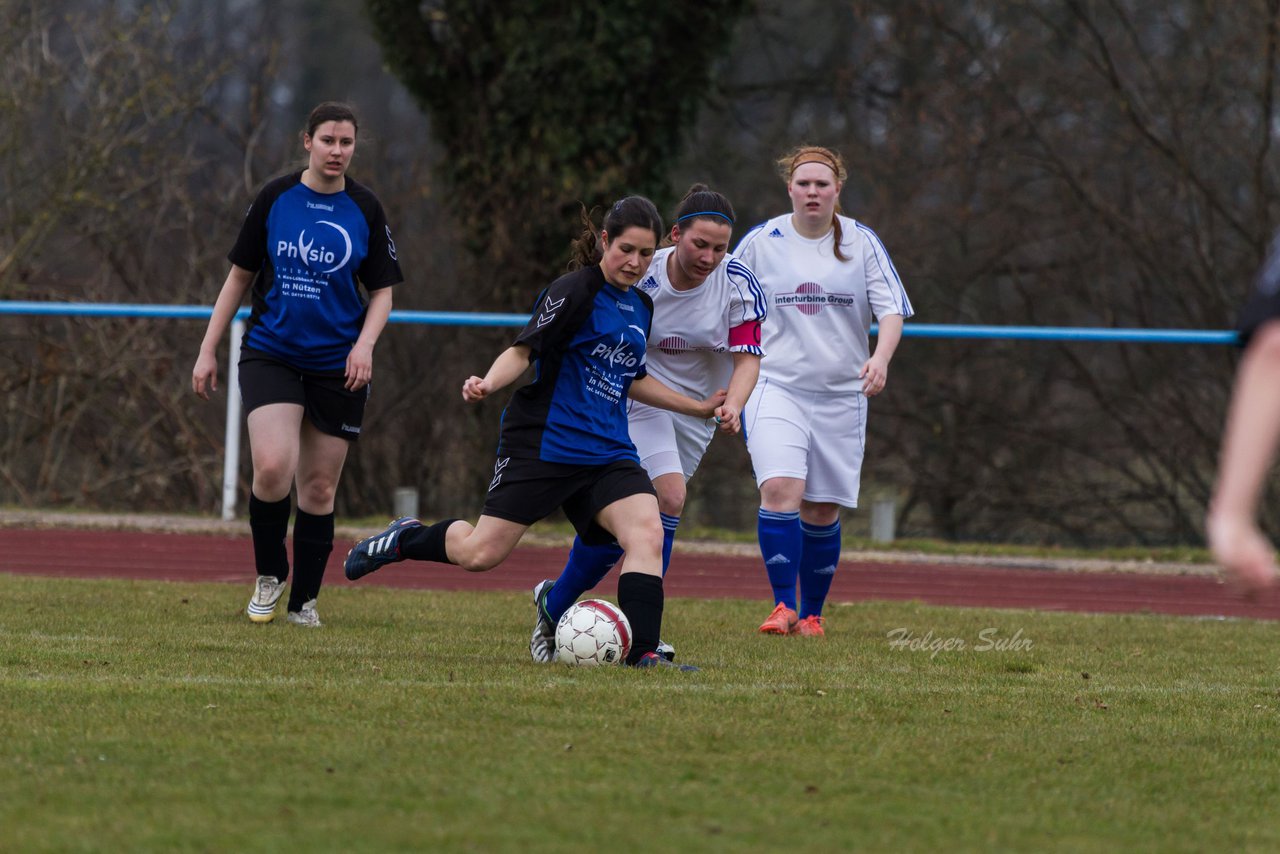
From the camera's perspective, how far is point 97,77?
14.3 metres

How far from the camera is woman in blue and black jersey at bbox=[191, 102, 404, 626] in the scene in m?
6.45

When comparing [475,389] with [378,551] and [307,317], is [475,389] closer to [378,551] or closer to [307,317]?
[378,551]

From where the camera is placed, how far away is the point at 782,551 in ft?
23.8

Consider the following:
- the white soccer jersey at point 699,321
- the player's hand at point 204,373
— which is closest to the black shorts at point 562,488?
the white soccer jersey at point 699,321

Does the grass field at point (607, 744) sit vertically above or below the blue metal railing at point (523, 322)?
below

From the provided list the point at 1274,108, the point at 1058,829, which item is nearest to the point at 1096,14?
the point at 1274,108

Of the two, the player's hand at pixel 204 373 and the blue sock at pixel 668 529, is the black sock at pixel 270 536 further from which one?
the blue sock at pixel 668 529

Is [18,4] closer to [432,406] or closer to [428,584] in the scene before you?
[432,406]

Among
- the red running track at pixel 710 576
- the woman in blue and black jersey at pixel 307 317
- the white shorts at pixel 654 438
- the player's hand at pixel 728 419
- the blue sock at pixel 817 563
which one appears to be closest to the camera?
the player's hand at pixel 728 419

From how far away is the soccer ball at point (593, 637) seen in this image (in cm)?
566

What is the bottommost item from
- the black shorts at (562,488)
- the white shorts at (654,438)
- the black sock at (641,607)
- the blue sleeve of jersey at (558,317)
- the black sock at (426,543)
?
the black sock at (641,607)

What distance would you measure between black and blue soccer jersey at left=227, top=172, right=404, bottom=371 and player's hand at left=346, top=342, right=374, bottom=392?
10 centimetres

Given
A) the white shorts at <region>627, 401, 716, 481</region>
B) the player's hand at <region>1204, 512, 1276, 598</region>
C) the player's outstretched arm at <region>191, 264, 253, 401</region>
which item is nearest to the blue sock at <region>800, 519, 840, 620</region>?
the white shorts at <region>627, 401, 716, 481</region>

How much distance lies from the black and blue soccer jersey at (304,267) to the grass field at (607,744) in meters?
1.09
